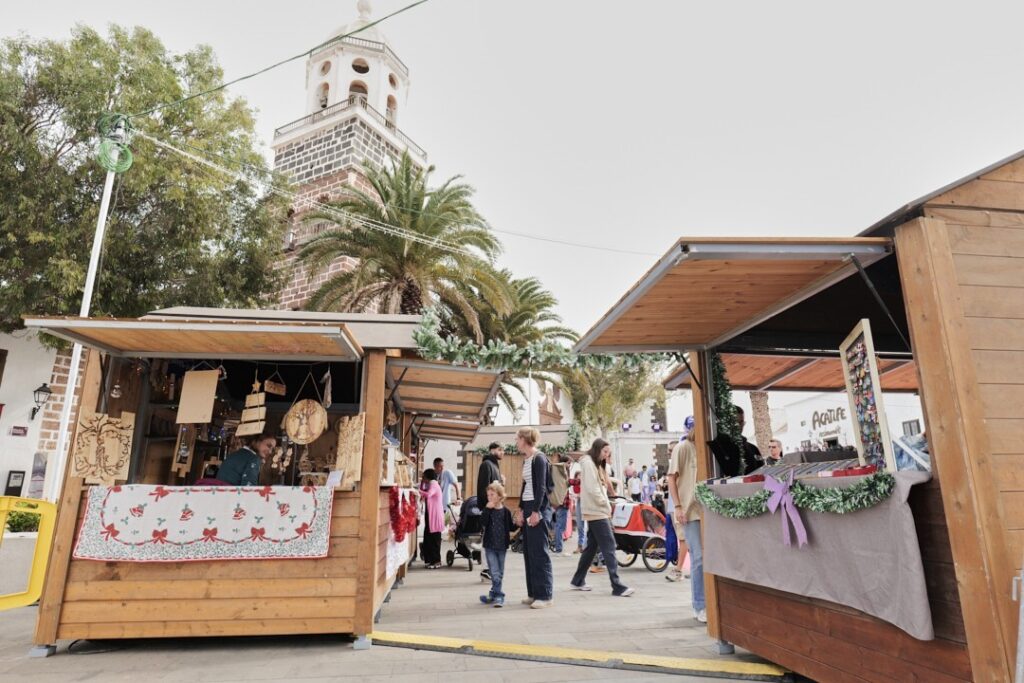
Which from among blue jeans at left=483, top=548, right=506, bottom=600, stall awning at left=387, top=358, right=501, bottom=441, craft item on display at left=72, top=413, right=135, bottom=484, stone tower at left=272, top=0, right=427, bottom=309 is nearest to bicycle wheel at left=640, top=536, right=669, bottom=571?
stall awning at left=387, top=358, right=501, bottom=441

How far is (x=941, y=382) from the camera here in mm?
2898

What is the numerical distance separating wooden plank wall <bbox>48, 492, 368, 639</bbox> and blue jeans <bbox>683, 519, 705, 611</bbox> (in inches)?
115

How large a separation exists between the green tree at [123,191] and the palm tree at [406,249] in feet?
Answer: 8.42

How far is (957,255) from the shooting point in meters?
3.10

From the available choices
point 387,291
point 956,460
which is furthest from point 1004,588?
point 387,291

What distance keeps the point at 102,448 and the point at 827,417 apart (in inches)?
743

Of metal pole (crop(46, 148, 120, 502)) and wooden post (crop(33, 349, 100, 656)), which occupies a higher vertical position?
metal pole (crop(46, 148, 120, 502))

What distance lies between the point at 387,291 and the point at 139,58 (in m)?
7.82

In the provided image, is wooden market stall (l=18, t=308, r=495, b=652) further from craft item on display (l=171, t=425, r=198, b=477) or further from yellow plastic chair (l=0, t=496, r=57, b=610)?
yellow plastic chair (l=0, t=496, r=57, b=610)

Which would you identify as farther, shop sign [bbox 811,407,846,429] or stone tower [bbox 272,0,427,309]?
stone tower [bbox 272,0,427,309]

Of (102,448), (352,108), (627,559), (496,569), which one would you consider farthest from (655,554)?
(352,108)

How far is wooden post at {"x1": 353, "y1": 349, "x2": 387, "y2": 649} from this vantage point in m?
4.78

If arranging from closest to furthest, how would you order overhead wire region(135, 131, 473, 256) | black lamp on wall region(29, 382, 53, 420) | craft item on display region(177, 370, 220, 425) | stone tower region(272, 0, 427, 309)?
1. craft item on display region(177, 370, 220, 425)
2. black lamp on wall region(29, 382, 53, 420)
3. overhead wire region(135, 131, 473, 256)
4. stone tower region(272, 0, 427, 309)

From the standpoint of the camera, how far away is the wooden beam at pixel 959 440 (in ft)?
8.51
